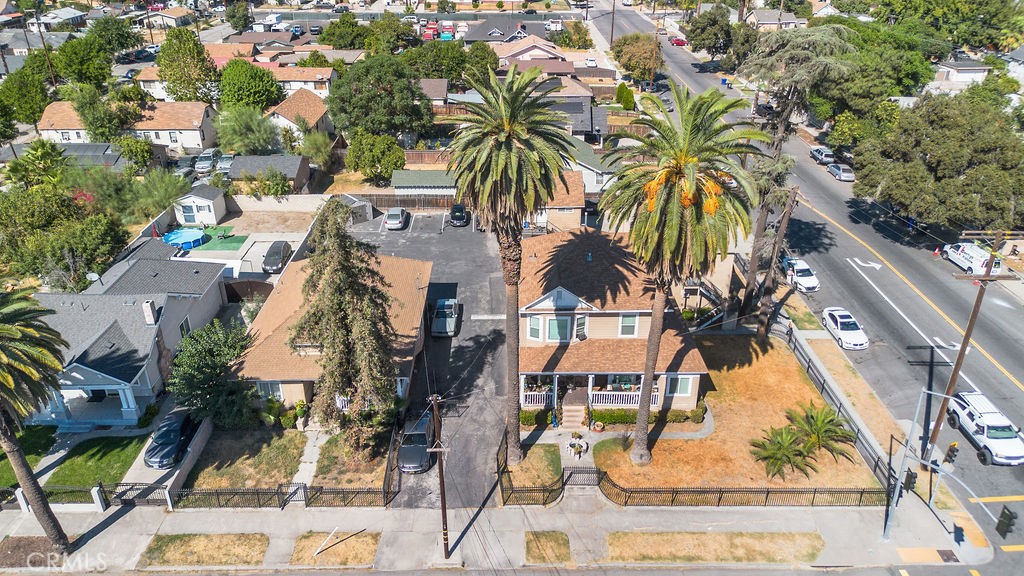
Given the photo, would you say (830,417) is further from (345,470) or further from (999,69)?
(999,69)

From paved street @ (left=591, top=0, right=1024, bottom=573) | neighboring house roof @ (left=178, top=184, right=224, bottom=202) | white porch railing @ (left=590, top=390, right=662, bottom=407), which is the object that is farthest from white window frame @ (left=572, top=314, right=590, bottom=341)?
neighboring house roof @ (left=178, top=184, right=224, bottom=202)

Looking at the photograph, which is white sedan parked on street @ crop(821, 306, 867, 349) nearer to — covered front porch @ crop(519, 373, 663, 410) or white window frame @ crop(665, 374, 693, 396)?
white window frame @ crop(665, 374, 693, 396)

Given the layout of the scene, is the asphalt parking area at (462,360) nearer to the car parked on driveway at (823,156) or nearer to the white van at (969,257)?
the white van at (969,257)

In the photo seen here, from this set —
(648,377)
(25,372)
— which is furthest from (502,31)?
(25,372)

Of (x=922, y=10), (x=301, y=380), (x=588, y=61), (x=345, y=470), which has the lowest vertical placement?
(x=345, y=470)

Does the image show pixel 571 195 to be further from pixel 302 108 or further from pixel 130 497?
pixel 130 497

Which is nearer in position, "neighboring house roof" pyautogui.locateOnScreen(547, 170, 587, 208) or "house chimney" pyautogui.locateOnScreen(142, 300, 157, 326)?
"house chimney" pyautogui.locateOnScreen(142, 300, 157, 326)

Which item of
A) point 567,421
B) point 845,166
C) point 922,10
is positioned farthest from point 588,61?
point 567,421
